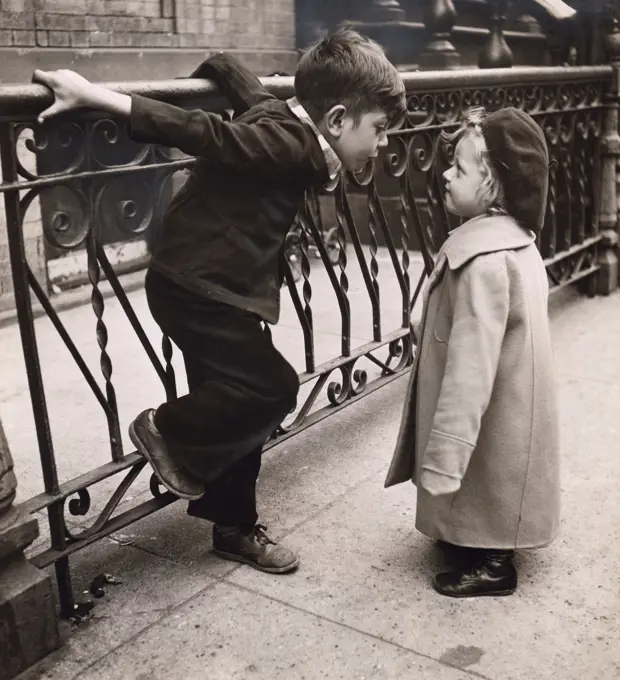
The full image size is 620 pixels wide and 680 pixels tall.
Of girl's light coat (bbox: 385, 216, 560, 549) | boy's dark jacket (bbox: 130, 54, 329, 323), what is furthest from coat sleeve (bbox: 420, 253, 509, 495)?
boy's dark jacket (bbox: 130, 54, 329, 323)

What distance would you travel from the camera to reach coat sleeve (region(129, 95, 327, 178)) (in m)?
2.10

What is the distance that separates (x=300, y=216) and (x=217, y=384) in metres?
1.22

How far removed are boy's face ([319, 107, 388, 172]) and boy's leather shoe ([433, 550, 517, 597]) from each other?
45.4 inches

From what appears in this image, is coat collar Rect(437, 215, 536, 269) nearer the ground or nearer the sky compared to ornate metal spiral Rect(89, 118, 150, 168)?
nearer the ground

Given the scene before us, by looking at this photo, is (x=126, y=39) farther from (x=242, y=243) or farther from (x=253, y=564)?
(x=253, y=564)

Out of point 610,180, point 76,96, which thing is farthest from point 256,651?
point 610,180

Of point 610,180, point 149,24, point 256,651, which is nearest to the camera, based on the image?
point 256,651

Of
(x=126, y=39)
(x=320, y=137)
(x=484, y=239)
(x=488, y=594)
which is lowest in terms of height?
(x=488, y=594)

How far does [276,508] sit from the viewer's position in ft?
10.0

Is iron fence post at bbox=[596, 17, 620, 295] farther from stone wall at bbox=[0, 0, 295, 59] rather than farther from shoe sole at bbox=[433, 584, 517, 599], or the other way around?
shoe sole at bbox=[433, 584, 517, 599]

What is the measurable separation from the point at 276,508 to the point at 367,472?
1.42 ft

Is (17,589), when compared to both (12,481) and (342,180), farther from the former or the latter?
(342,180)

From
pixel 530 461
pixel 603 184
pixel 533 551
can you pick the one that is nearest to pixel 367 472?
pixel 533 551

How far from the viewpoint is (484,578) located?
2.50 meters
